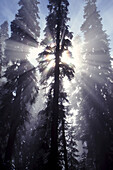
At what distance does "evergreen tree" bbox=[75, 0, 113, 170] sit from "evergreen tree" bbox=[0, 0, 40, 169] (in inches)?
302

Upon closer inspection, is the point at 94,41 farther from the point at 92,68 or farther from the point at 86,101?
the point at 86,101

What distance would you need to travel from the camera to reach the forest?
1024 centimetres

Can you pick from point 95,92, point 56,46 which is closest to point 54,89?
point 56,46

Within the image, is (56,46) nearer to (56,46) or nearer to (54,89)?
(56,46)

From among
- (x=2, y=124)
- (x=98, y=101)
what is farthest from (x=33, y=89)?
(x=98, y=101)

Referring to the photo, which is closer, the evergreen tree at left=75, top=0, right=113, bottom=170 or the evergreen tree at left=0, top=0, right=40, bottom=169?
the evergreen tree at left=0, top=0, right=40, bottom=169

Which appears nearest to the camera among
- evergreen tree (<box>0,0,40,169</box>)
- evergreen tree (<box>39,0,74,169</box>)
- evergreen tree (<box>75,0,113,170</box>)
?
evergreen tree (<box>39,0,74,169</box>)

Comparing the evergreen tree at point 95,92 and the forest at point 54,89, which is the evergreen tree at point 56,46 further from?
the evergreen tree at point 95,92

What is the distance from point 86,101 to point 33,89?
756cm

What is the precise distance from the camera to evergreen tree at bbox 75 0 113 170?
1366 centimetres

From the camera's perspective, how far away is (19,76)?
12.6 meters

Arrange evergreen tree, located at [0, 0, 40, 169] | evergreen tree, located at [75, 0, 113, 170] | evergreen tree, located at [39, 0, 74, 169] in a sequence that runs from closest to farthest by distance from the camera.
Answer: evergreen tree, located at [39, 0, 74, 169] < evergreen tree, located at [0, 0, 40, 169] < evergreen tree, located at [75, 0, 113, 170]

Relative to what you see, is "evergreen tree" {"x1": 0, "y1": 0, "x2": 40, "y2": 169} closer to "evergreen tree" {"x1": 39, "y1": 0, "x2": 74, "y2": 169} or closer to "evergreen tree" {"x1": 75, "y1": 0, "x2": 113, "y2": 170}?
"evergreen tree" {"x1": 39, "y1": 0, "x2": 74, "y2": 169}

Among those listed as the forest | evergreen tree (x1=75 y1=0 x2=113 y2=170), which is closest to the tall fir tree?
the forest
